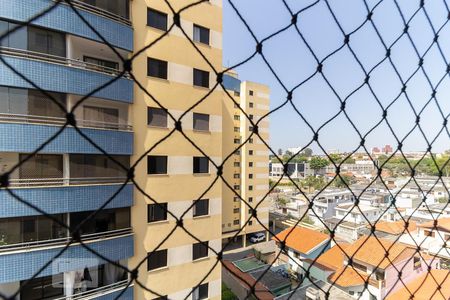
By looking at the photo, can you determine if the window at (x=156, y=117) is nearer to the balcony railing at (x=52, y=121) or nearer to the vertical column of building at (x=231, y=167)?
the balcony railing at (x=52, y=121)

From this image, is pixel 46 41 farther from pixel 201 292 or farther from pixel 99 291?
pixel 201 292

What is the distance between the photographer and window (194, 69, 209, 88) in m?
3.34

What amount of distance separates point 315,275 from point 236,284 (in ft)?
5.49

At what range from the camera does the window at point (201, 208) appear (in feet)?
10.9

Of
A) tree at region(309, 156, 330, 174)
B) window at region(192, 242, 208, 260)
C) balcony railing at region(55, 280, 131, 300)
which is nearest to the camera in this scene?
balcony railing at region(55, 280, 131, 300)

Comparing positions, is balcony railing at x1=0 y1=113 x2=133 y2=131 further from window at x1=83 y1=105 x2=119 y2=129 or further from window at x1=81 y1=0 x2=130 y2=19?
window at x1=81 y1=0 x2=130 y2=19

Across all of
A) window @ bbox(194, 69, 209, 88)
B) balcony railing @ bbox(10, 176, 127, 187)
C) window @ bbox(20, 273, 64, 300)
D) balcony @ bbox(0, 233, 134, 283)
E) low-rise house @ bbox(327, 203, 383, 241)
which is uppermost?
window @ bbox(194, 69, 209, 88)

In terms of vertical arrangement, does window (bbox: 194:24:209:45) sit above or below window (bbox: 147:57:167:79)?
above

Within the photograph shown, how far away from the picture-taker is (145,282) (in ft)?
9.54

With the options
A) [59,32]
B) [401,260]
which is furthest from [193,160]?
[401,260]

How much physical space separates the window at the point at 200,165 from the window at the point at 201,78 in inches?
38.6

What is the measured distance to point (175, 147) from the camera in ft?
10.3

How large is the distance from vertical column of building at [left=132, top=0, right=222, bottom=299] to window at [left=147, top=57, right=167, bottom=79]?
0.04ft

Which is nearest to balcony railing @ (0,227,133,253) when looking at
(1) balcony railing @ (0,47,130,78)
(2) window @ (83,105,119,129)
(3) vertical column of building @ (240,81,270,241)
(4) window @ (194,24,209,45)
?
(2) window @ (83,105,119,129)
